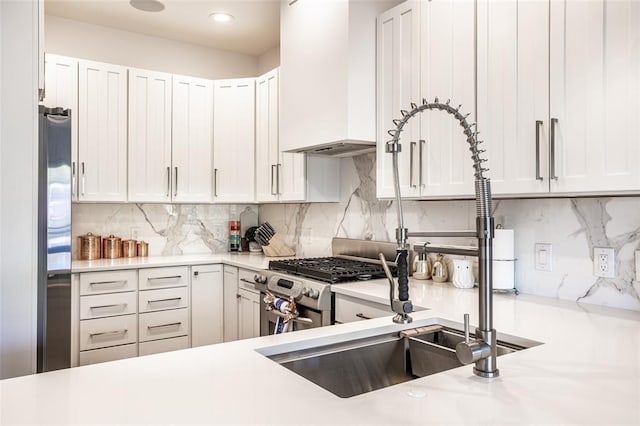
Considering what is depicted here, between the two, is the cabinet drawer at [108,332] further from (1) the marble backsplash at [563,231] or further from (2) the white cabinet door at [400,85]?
(2) the white cabinet door at [400,85]

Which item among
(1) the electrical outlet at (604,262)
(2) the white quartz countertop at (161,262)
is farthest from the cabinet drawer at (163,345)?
(1) the electrical outlet at (604,262)

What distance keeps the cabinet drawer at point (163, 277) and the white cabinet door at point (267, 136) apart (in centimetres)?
84

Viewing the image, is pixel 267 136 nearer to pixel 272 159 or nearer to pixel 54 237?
Result: pixel 272 159

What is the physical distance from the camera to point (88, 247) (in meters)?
3.57

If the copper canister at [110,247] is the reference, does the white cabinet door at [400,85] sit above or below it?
above

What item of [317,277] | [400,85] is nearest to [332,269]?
[317,277]

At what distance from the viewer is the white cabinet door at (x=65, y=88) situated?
3.28m

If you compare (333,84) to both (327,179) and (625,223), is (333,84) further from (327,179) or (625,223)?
(625,223)

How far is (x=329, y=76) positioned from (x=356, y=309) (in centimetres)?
132

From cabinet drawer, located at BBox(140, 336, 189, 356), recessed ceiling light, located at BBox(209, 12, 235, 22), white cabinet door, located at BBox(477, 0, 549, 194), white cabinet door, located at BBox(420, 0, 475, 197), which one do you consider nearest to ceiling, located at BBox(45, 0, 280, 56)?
recessed ceiling light, located at BBox(209, 12, 235, 22)

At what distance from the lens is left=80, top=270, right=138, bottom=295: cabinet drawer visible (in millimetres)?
3147

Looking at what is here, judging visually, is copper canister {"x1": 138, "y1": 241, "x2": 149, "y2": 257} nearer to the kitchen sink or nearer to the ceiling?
the ceiling

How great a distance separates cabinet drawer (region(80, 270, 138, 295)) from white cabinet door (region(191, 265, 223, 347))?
440mm

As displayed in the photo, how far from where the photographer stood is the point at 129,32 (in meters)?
3.92
